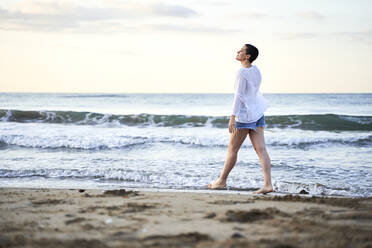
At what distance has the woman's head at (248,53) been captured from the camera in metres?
4.99

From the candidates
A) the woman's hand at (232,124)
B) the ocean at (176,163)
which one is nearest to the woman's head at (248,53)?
the woman's hand at (232,124)

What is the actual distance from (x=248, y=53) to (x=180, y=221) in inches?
101

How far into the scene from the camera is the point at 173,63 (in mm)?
29594

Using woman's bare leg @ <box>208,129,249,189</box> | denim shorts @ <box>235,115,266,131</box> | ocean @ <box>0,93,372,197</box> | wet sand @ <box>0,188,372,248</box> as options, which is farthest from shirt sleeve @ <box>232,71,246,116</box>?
ocean @ <box>0,93,372,197</box>

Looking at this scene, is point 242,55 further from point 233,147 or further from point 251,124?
point 233,147

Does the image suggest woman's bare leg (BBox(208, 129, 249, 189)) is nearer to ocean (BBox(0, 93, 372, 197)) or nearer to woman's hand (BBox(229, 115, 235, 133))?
woman's hand (BBox(229, 115, 235, 133))

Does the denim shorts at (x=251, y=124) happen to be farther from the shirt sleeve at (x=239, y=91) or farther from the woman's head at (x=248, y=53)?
the woman's head at (x=248, y=53)

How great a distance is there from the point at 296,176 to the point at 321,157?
236cm

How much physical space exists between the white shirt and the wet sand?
1.06 meters

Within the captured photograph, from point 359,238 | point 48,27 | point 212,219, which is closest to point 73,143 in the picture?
point 212,219

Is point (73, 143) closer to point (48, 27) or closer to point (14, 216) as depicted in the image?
point (14, 216)

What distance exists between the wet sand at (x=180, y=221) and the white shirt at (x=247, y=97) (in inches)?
41.8

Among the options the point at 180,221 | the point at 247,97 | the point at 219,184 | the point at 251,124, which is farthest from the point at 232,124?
the point at 180,221

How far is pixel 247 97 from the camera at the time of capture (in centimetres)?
496
